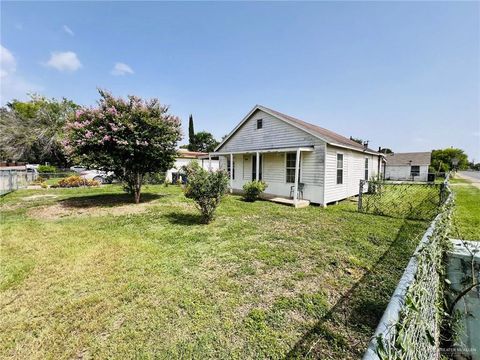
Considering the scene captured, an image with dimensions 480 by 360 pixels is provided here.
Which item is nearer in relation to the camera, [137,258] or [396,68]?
[137,258]

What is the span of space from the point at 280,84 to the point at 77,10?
11.0m

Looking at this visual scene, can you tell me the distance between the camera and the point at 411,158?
33.9m

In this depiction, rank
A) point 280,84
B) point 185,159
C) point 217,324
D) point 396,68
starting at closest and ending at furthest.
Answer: point 217,324 < point 396,68 < point 280,84 < point 185,159

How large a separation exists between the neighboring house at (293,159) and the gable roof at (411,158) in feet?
83.3

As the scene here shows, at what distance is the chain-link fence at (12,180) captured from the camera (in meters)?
12.6

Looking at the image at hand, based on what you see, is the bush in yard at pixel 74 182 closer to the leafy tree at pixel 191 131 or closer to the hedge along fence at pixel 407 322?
the hedge along fence at pixel 407 322

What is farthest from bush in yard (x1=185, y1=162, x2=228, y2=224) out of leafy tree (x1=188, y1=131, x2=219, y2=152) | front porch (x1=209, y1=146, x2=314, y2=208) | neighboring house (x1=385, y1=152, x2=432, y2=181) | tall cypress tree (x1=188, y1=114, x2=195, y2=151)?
leafy tree (x1=188, y1=131, x2=219, y2=152)

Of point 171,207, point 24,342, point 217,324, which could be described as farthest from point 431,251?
point 171,207

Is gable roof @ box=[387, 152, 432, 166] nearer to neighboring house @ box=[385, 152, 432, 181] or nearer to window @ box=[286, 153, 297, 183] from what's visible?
neighboring house @ box=[385, 152, 432, 181]

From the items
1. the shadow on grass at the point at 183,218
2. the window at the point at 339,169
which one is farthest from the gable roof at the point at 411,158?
the shadow on grass at the point at 183,218

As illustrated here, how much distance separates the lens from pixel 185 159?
23453 mm

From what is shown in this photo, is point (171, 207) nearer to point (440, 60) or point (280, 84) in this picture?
point (280, 84)

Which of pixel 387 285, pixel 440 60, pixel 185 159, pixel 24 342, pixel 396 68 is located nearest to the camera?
pixel 24 342

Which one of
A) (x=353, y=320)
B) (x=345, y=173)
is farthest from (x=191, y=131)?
(x=353, y=320)
